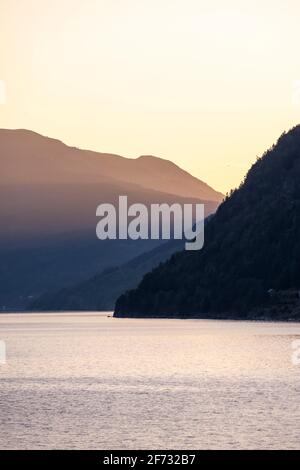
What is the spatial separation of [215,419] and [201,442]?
49.4 ft

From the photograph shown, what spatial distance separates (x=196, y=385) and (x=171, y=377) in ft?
50.4

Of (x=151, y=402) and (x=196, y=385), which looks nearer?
(x=151, y=402)

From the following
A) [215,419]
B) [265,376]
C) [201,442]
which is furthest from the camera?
[265,376]
